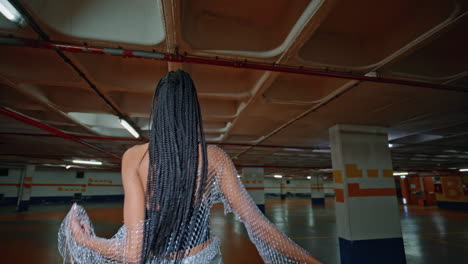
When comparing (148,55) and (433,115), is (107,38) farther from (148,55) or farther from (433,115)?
(433,115)

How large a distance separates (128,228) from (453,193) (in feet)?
74.6

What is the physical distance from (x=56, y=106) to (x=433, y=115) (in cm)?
692

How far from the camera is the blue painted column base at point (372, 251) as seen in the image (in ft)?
15.3

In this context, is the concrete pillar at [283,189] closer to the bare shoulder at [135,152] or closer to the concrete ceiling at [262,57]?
the concrete ceiling at [262,57]

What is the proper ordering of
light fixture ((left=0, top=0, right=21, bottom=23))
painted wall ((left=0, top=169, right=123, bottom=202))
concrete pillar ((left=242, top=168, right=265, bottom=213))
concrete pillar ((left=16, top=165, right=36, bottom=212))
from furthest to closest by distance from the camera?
painted wall ((left=0, top=169, right=123, bottom=202)) < concrete pillar ((left=16, top=165, right=36, bottom=212)) < concrete pillar ((left=242, top=168, right=265, bottom=213)) < light fixture ((left=0, top=0, right=21, bottom=23))

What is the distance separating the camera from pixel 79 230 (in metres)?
0.81

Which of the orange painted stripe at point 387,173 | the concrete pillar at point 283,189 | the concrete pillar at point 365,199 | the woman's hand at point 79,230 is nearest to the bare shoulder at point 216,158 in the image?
the woman's hand at point 79,230

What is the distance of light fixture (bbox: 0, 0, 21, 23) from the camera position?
5.83 ft

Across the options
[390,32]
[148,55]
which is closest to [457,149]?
[390,32]

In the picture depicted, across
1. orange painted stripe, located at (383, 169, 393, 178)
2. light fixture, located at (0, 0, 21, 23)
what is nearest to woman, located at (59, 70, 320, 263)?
light fixture, located at (0, 0, 21, 23)

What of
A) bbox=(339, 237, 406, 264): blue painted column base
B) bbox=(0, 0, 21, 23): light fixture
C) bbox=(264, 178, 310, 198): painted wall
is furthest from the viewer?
bbox=(264, 178, 310, 198): painted wall

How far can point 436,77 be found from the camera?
3139 millimetres

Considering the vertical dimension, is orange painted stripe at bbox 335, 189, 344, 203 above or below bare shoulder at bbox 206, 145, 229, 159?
below

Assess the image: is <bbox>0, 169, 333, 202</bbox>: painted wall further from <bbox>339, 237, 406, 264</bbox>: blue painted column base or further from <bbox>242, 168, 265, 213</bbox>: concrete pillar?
<bbox>339, 237, 406, 264</bbox>: blue painted column base
